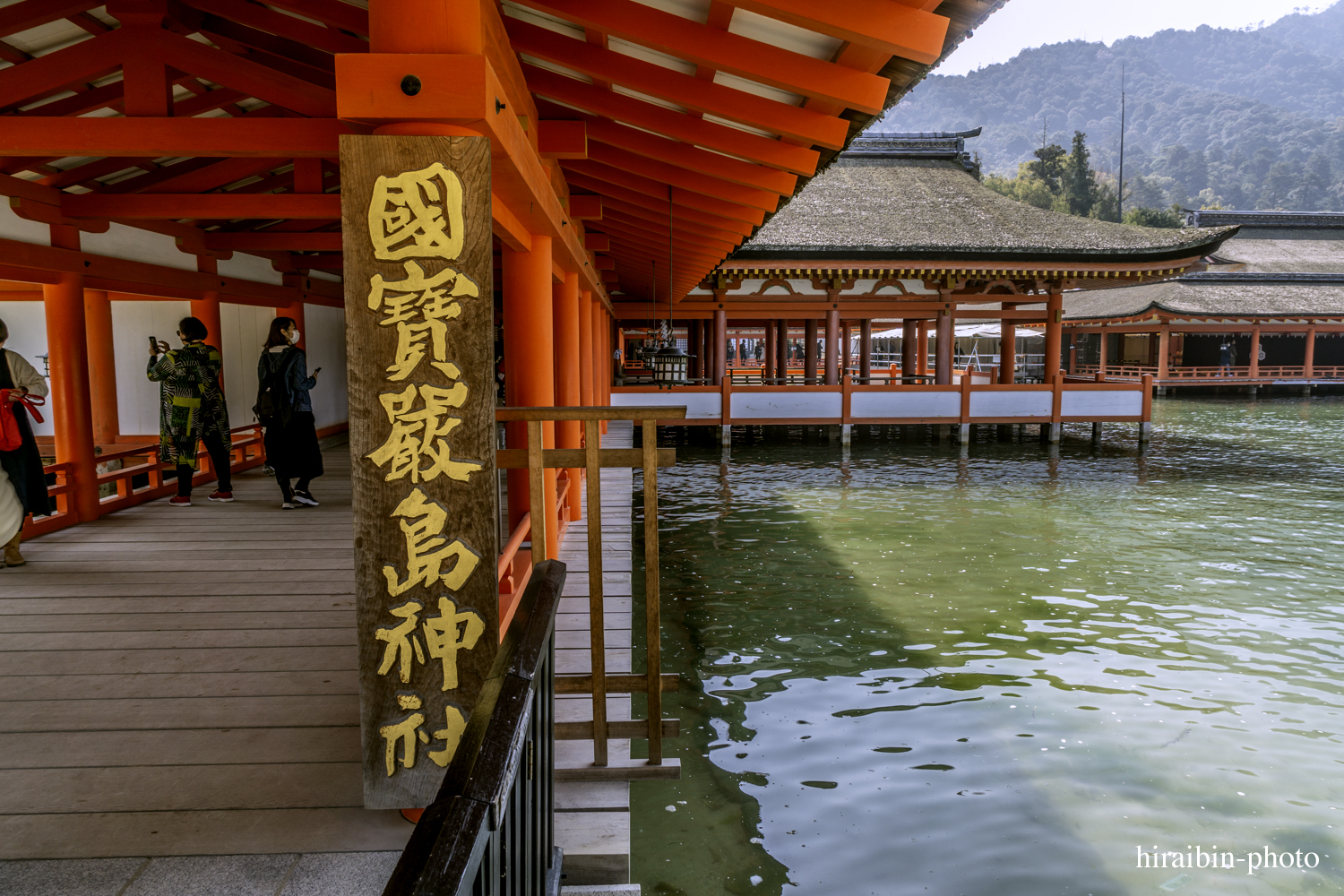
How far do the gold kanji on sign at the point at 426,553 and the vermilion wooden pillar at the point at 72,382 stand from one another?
5489 mm

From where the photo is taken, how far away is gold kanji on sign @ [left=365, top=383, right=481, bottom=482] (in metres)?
2.39

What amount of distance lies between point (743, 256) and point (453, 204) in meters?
13.7

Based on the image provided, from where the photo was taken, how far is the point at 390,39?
95.0 inches

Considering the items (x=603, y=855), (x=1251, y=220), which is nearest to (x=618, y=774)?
(x=603, y=855)

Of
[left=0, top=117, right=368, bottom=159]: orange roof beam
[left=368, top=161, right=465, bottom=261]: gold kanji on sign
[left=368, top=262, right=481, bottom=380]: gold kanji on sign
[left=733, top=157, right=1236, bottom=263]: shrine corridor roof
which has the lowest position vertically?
[left=368, top=262, right=481, bottom=380]: gold kanji on sign

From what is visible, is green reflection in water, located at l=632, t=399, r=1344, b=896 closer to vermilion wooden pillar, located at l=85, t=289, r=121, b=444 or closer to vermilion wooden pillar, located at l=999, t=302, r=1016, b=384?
vermilion wooden pillar, located at l=85, t=289, r=121, b=444

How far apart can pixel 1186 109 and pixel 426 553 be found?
130 meters

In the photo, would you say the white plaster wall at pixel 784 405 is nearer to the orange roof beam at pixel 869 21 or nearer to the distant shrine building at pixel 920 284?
the distant shrine building at pixel 920 284

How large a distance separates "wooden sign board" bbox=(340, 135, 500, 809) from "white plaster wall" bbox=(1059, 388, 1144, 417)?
16.1m

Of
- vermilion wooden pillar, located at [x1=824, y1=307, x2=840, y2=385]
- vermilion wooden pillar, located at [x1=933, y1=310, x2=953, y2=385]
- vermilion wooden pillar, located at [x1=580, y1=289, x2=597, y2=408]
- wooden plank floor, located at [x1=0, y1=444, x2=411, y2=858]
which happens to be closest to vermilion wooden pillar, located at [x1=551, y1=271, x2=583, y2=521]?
vermilion wooden pillar, located at [x1=580, y1=289, x2=597, y2=408]

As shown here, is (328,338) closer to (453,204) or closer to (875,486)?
(875,486)

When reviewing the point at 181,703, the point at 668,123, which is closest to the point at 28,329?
the point at 181,703

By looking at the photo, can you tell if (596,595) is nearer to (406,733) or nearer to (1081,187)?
(406,733)

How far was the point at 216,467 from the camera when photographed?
7.56 metres
